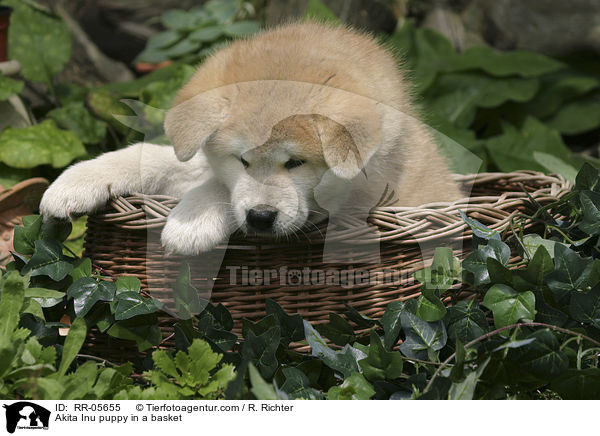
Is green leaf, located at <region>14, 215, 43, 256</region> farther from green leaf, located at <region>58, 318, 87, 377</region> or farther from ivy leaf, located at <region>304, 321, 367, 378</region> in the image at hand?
ivy leaf, located at <region>304, 321, 367, 378</region>

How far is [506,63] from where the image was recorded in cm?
389

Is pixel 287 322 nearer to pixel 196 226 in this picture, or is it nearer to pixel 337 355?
pixel 337 355

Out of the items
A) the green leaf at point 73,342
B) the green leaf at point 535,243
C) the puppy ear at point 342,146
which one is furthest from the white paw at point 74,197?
the green leaf at point 535,243

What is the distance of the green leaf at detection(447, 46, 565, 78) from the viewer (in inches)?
151

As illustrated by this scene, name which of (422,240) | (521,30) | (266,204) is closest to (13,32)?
(266,204)

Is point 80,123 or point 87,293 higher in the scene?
point 87,293

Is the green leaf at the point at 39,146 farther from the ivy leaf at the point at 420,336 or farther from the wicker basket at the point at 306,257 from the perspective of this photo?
the ivy leaf at the point at 420,336

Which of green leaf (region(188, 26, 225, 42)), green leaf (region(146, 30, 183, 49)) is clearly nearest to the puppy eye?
green leaf (region(188, 26, 225, 42))

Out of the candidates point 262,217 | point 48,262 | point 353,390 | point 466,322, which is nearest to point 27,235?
point 48,262
